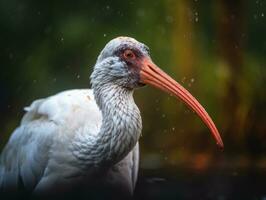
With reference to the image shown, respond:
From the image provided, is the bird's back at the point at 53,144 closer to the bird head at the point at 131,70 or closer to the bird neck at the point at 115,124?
the bird neck at the point at 115,124

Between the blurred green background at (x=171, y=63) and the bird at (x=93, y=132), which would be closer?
the bird at (x=93, y=132)

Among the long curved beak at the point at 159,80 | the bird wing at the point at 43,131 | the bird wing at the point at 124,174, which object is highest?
the long curved beak at the point at 159,80

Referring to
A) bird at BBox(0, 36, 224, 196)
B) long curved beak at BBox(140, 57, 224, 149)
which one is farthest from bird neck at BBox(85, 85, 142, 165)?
long curved beak at BBox(140, 57, 224, 149)

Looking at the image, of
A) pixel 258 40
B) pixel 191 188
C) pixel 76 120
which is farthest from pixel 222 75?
pixel 76 120

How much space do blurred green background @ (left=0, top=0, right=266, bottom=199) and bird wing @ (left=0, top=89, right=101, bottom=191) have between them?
1233 millimetres

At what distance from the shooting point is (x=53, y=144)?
12.0ft

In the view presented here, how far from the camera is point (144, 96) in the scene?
16.8 ft

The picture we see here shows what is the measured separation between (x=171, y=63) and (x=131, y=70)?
1.69 metres

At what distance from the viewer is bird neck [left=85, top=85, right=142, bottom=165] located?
3377mm

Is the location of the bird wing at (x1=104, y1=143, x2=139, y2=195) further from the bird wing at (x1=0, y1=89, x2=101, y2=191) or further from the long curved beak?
the long curved beak

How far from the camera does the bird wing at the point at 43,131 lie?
3662 millimetres

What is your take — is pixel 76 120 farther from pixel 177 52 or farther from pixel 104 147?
pixel 177 52

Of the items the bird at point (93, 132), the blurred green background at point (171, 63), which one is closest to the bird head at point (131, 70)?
the bird at point (93, 132)

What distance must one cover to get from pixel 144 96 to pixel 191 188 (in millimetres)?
663
